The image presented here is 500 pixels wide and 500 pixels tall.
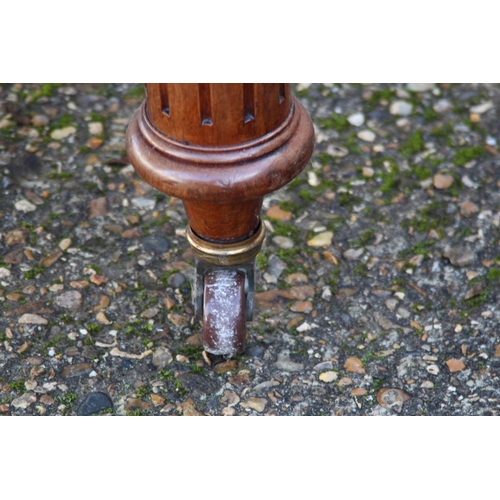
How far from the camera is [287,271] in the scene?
1959 millimetres

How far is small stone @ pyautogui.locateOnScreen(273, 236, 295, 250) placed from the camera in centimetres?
203

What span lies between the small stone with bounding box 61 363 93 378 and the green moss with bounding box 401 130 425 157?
124 centimetres

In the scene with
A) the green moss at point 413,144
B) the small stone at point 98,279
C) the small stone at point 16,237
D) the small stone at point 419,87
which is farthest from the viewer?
the small stone at point 419,87

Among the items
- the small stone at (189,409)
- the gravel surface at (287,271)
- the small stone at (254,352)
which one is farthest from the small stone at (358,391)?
the small stone at (189,409)

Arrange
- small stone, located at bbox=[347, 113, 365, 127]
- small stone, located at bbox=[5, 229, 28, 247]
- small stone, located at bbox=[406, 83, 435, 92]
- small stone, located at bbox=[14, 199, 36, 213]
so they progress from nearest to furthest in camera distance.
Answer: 1. small stone, located at bbox=[5, 229, 28, 247]
2. small stone, located at bbox=[14, 199, 36, 213]
3. small stone, located at bbox=[347, 113, 365, 127]
4. small stone, located at bbox=[406, 83, 435, 92]

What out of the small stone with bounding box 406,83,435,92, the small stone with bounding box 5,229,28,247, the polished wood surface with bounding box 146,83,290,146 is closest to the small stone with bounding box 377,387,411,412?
the polished wood surface with bounding box 146,83,290,146

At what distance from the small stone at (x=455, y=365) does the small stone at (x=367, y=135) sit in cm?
92

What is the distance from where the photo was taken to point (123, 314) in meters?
1.83

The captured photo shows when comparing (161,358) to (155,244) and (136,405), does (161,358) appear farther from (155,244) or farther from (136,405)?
(155,244)

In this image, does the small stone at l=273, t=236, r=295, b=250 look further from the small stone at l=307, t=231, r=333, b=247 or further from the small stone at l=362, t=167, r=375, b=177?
the small stone at l=362, t=167, r=375, b=177

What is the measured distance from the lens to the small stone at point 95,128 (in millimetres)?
2403

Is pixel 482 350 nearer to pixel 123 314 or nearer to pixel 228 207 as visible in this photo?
pixel 228 207

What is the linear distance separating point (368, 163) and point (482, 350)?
785 millimetres

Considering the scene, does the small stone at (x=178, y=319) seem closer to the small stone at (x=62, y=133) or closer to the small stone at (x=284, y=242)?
the small stone at (x=284, y=242)
